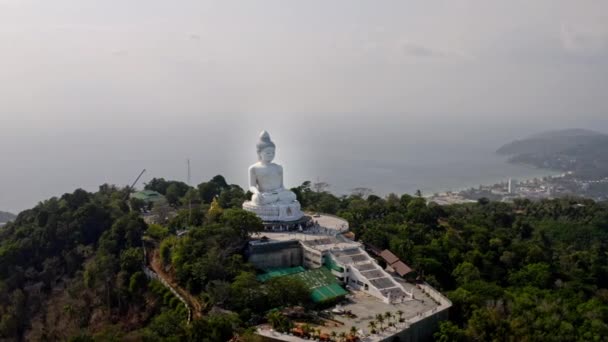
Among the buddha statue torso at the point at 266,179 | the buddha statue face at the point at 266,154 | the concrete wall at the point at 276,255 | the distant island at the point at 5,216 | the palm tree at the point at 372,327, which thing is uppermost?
the buddha statue face at the point at 266,154

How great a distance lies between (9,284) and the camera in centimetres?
2561

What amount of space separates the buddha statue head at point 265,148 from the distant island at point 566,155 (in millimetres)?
83705

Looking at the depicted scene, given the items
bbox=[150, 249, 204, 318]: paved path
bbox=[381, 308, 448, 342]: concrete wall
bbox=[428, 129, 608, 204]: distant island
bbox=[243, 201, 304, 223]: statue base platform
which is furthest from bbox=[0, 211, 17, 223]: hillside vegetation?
bbox=[381, 308, 448, 342]: concrete wall

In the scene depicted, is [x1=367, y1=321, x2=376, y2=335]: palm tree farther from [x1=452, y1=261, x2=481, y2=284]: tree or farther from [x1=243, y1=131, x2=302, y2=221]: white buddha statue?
[x1=243, y1=131, x2=302, y2=221]: white buddha statue

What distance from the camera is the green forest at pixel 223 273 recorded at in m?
17.0

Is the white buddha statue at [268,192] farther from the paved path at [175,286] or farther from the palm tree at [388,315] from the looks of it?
the palm tree at [388,315]

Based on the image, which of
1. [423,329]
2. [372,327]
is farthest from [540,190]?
[372,327]

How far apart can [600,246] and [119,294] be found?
28.2 meters

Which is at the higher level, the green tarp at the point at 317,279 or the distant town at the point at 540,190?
the green tarp at the point at 317,279

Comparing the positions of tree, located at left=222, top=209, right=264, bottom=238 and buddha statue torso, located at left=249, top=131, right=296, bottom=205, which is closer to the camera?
tree, located at left=222, top=209, right=264, bottom=238

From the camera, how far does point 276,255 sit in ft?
75.7

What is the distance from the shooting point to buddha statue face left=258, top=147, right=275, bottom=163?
28.2 m

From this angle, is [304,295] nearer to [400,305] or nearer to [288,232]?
[400,305]

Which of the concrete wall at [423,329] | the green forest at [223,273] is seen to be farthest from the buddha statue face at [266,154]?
the concrete wall at [423,329]
